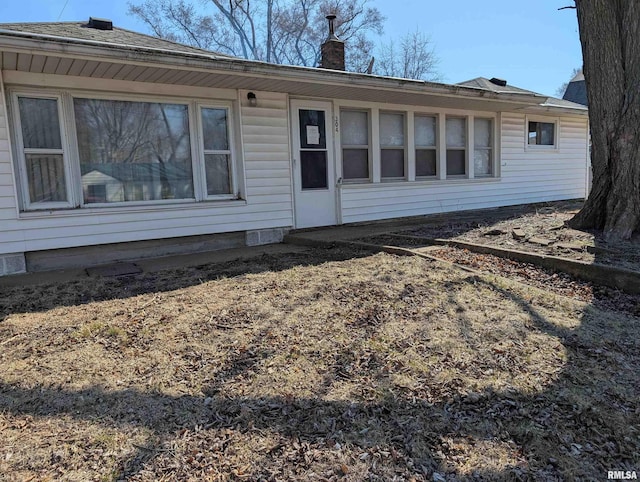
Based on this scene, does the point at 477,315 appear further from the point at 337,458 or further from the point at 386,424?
the point at 337,458

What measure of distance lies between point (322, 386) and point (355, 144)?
6247mm

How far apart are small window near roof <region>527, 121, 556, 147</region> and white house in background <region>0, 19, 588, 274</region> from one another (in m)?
1.37

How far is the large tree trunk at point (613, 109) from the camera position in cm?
531

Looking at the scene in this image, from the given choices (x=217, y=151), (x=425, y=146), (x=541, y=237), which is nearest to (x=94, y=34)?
(x=217, y=151)

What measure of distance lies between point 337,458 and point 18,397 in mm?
1796

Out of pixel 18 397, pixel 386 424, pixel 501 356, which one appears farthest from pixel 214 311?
pixel 501 356

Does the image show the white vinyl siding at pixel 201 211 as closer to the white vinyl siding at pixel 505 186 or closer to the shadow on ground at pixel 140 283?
the shadow on ground at pixel 140 283

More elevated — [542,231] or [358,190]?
[358,190]

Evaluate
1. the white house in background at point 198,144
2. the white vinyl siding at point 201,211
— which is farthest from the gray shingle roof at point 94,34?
the white vinyl siding at point 201,211

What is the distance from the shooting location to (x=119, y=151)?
19.4 feet

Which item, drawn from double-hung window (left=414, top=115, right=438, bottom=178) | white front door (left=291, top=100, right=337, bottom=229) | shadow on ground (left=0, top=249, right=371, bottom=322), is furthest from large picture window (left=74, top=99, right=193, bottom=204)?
double-hung window (left=414, top=115, right=438, bottom=178)

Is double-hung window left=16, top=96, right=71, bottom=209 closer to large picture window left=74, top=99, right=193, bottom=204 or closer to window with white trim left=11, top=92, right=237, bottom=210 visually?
window with white trim left=11, top=92, right=237, bottom=210

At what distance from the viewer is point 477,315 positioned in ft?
11.3

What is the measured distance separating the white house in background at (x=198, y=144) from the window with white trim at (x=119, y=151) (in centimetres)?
1
